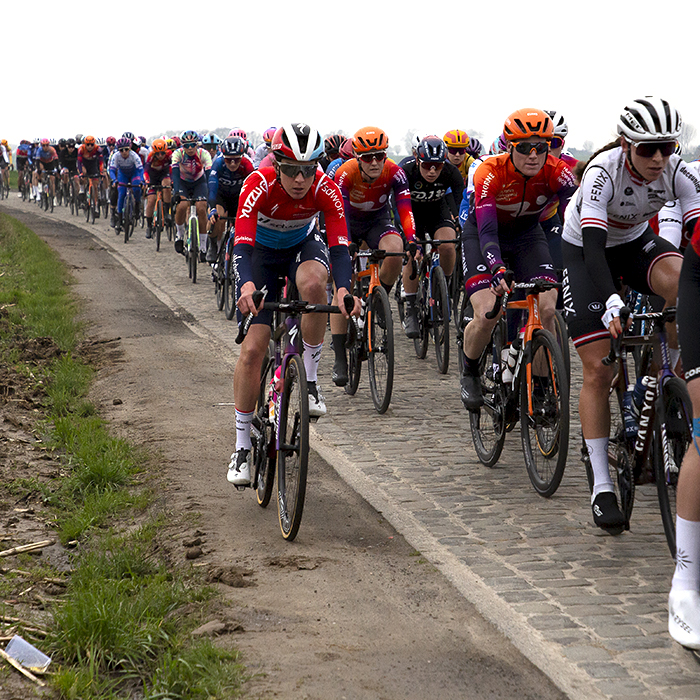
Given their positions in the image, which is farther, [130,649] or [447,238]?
[447,238]

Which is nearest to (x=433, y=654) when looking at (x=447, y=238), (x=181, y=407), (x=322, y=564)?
→ (x=322, y=564)

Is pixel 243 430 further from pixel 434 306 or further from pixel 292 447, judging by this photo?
pixel 434 306

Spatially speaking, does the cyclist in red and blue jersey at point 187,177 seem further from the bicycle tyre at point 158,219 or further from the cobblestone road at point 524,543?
the cobblestone road at point 524,543

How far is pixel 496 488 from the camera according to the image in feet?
21.9

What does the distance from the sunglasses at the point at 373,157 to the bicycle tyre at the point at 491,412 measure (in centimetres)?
310

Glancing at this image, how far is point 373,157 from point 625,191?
4.64 meters

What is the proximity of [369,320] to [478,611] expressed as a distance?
4.81 m

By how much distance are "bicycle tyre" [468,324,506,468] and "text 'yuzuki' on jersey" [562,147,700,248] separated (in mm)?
1811

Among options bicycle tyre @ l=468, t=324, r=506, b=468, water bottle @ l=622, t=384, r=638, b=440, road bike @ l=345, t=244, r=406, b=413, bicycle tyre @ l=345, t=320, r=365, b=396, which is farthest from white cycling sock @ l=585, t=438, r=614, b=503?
bicycle tyre @ l=345, t=320, r=365, b=396

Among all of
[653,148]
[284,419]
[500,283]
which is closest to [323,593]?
[284,419]

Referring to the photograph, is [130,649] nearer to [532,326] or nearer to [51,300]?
[532,326]

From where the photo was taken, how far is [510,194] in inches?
283

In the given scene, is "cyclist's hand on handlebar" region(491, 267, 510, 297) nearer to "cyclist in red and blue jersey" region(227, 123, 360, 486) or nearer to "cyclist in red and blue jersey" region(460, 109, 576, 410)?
"cyclist in red and blue jersey" region(460, 109, 576, 410)

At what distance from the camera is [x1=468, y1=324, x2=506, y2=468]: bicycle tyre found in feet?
23.0
